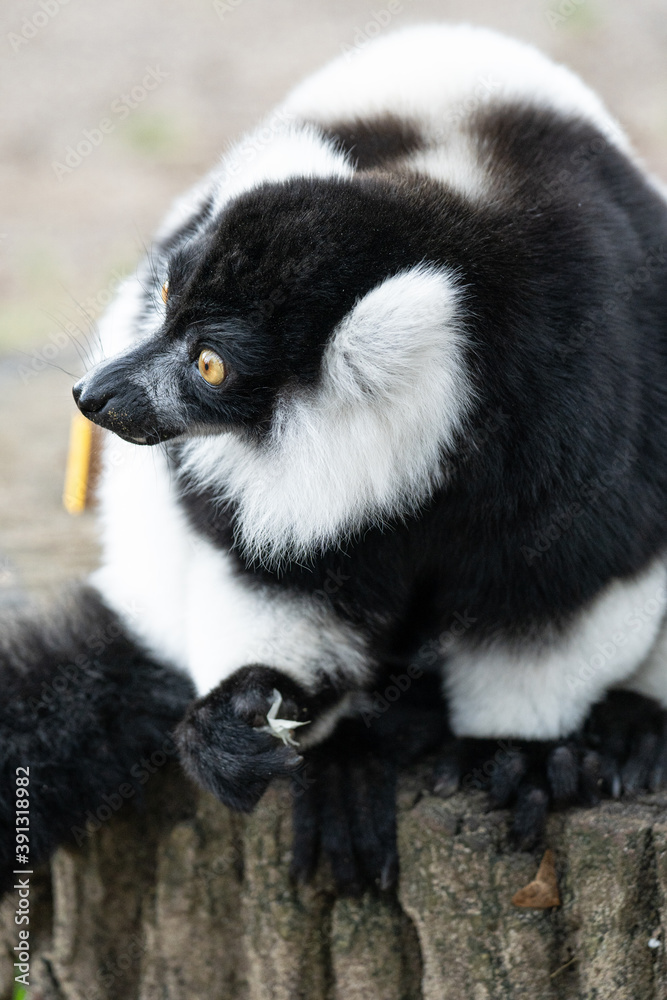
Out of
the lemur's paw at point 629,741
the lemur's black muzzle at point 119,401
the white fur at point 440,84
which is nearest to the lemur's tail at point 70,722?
the lemur's black muzzle at point 119,401

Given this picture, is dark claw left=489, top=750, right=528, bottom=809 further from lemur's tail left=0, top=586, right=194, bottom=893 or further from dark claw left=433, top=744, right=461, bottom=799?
lemur's tail left=0, top=586, right=194, bottom=893

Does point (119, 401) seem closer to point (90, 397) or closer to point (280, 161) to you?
point (90, 397)

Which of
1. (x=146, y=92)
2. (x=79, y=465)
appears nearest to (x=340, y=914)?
(x=79, y=465)

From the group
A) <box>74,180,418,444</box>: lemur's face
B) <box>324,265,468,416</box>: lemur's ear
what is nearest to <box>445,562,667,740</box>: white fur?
<box>324,265,468,416</box>: lemur's ear

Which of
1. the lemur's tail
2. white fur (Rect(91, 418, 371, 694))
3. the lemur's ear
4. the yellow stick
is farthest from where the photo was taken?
the yellow stick

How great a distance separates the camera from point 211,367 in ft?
8.64

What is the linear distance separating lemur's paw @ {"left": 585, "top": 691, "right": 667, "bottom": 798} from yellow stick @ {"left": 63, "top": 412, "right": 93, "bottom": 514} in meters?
2.26

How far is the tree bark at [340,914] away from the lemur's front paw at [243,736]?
320mm

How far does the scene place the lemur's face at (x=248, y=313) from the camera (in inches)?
97.9

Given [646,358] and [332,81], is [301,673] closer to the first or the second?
[646,358]

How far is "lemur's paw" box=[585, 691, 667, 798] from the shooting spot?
9.72ft

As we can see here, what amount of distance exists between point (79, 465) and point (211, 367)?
86.5 inches

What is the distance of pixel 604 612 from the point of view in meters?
2.96

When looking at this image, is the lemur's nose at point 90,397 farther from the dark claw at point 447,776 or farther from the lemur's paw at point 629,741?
the lemur's paw at point 629,741
